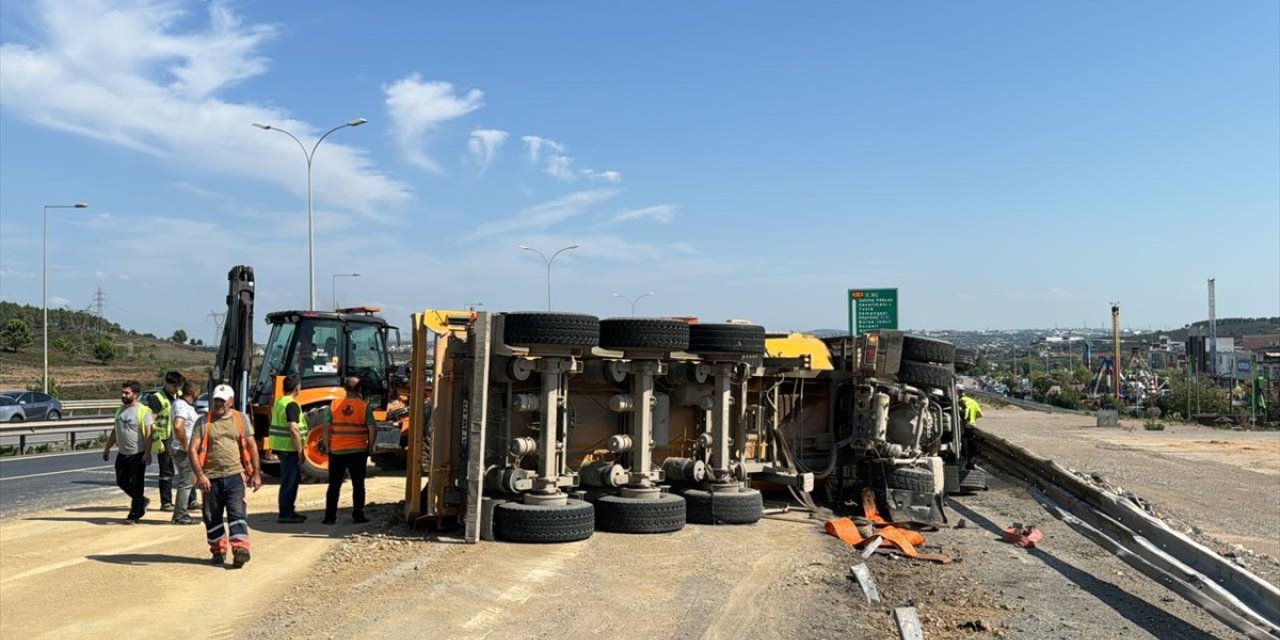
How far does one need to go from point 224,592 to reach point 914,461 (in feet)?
25.7

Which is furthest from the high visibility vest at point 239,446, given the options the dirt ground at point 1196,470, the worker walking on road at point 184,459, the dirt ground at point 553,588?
the dirt ground at point 1196,470

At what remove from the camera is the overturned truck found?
9.34 meters

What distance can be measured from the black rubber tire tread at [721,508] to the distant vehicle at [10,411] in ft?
→ 94.2

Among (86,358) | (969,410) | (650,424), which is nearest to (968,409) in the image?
(969,410)

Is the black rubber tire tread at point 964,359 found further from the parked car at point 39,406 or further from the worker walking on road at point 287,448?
the parked car at point 39,406

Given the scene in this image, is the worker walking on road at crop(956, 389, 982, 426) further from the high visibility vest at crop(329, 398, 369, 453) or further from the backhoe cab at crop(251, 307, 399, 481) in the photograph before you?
the high visibility vest at crop(329, 398, 369, 453)

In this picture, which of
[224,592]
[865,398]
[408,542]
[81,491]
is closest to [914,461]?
[865,398]

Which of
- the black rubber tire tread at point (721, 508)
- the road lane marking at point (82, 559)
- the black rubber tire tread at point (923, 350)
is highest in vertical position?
the black rubber tire tread at point (923, 350)

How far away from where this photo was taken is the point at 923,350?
12.2m

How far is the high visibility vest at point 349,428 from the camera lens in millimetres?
10367

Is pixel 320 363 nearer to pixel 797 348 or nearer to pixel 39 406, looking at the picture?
pixel 797 348

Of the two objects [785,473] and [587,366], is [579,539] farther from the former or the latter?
[785,473]

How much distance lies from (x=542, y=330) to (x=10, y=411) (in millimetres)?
29285

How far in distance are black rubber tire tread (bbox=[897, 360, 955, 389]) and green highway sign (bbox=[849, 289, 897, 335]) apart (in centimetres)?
1042
